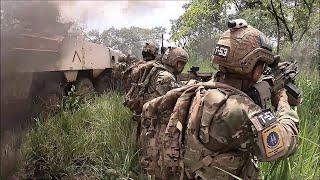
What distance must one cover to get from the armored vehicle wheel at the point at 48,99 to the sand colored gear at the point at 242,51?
4461mm

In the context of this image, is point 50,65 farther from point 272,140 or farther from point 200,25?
point 200,25

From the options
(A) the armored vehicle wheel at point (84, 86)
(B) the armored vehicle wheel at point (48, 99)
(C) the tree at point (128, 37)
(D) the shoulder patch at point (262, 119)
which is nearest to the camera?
(D) the shoulder patch at point (262, 119)

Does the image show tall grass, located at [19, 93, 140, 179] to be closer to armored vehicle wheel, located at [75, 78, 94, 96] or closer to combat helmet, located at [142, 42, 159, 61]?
combat helmet, located at [142, 42, 159, 61]

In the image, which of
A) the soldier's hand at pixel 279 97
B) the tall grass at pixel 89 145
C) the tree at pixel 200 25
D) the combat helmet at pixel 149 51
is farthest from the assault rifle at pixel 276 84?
the tree at pixel 200 25

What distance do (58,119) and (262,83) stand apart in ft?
12.2

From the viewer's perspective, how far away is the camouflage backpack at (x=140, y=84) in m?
5.23

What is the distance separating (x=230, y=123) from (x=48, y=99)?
5.66 m

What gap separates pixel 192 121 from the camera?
88.8 inches

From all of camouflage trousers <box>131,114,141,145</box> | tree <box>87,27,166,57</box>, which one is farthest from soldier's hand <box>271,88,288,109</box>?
tree <box>87,27,166,57</box>

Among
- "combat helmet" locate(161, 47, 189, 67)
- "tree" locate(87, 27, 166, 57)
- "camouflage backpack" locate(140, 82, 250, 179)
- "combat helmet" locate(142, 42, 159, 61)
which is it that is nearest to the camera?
"camouflage backpack" locate(140, 82, 250, 179)

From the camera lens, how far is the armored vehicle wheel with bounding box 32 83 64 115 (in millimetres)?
6730

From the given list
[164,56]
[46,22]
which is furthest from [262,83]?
[46,22]

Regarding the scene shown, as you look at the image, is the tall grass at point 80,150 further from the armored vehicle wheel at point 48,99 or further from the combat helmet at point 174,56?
the armored vehicle wheel at point 48,99

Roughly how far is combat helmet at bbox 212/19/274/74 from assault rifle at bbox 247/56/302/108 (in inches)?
5.1
